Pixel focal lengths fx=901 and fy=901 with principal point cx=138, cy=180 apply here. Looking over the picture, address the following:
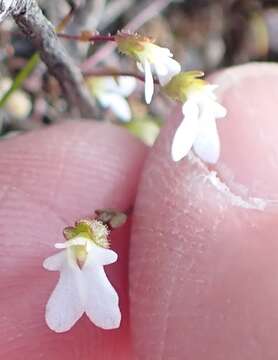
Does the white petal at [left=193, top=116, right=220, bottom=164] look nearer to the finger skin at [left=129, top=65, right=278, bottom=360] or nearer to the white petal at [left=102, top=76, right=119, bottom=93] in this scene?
the finger skin at [left=129, top=65, right=278, bottom=360]

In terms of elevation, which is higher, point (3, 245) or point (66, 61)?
point (66, 61)

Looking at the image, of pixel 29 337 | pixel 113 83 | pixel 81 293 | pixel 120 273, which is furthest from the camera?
pixel 113 83

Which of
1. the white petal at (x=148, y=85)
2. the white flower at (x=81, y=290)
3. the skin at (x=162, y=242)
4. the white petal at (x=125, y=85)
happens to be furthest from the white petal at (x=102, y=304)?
the white petal at (x=125, y=85)

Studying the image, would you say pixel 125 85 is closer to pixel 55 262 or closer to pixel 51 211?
pixel 51 211

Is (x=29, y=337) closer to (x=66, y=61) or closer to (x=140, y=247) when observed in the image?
(x=140, y=247)

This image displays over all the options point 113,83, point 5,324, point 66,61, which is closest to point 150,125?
point 113,83

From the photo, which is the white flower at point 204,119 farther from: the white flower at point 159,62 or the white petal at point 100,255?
the white petal at point 100,255
